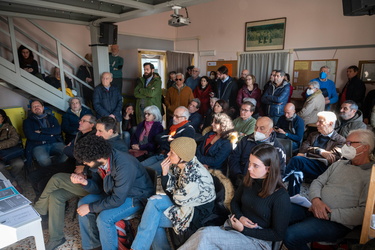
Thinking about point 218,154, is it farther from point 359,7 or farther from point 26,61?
point 26,61

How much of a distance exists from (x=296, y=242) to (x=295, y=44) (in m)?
5.04

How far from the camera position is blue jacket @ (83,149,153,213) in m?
→ 1.81

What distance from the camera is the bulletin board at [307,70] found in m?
5.21

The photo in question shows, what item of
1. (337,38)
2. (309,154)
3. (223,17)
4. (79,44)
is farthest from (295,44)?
(79,44)

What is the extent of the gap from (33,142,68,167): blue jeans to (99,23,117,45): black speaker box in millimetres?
1880

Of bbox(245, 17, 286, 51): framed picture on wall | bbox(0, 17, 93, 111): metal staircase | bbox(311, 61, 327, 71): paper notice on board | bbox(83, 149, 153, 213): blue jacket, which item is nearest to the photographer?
bbox(83, 149, 153, 213): blue jacket

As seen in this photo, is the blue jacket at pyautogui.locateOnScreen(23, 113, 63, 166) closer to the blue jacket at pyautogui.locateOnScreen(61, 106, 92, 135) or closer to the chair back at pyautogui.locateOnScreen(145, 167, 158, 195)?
the blue jacket at pyautogui.locateOnScreen(61, 106, 92, 135)

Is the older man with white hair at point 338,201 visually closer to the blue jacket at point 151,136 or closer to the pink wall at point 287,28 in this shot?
the blue jacket at point 151,136

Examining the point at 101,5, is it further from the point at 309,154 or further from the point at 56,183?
the point at 309,154

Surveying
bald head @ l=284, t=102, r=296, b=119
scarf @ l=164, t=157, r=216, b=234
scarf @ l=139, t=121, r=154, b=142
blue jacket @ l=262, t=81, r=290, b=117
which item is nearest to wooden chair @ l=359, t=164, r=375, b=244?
scarf @ l=164, t=157, r=216, b=234

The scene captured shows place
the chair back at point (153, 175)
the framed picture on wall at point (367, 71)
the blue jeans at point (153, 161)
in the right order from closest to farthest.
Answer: the chair back at point (153, 175)
the blue jeans at point (153, 161)
the framed picture on wall at point (367, 71)

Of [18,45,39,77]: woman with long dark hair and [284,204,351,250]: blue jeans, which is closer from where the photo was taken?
[284,204,351,250]: blue jeans

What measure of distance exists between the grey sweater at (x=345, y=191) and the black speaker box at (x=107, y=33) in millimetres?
3711

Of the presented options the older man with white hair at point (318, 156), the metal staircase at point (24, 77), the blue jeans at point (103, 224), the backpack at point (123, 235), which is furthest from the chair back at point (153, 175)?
the metal staircase at point (24, 77)
